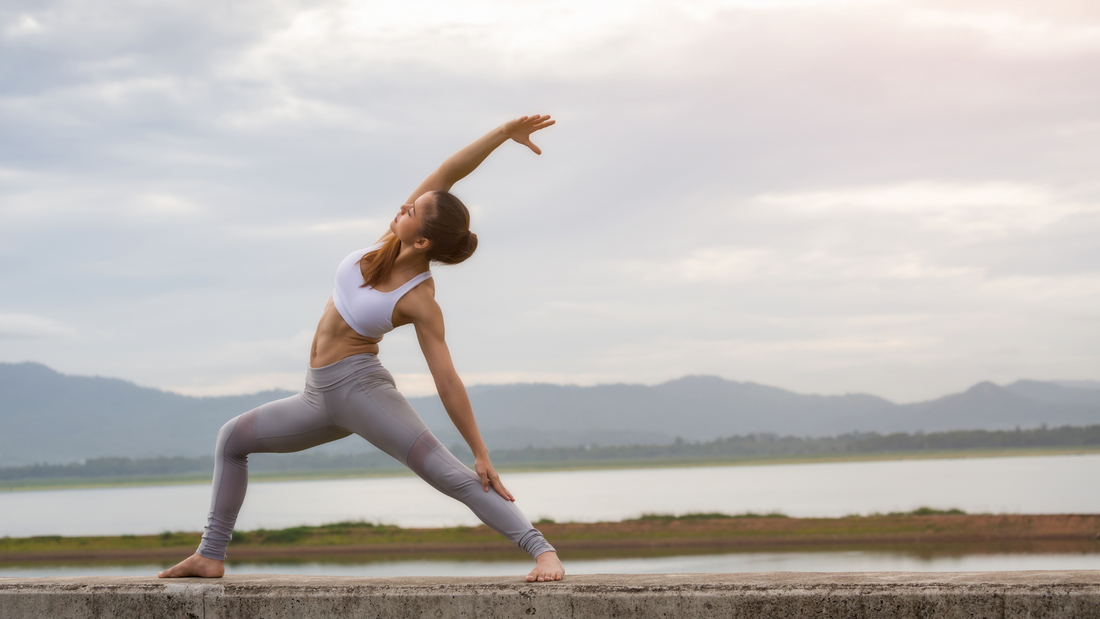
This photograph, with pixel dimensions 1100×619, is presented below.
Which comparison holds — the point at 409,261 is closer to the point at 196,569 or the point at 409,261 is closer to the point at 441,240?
the point at 441,240

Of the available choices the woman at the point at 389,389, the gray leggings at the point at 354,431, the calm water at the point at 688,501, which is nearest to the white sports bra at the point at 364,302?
the woman at the point at 389,389

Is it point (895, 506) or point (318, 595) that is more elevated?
point (318, 595)

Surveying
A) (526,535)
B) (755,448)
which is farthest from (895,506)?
(755,448)

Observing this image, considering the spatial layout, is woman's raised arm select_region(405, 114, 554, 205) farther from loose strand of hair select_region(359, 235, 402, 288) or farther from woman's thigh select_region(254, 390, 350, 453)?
woman's thigh select_region(254, 390, 350, 453)

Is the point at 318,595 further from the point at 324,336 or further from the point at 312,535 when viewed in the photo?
the point at 312,535

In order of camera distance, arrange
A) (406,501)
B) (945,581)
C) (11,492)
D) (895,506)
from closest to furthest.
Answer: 1. (945,581)
2. (895,506)
3. (406,501)
4. (11,492)

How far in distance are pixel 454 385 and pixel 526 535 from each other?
2.14 feet

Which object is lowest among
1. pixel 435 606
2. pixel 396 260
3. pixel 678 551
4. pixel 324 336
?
pixel 678 551

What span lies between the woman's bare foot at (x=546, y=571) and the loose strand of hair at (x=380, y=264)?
1261mm

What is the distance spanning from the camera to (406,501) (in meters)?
107

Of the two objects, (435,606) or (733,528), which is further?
(733,528)

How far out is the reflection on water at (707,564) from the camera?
41.0 metres

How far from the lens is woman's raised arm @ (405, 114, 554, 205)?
12.2 ft

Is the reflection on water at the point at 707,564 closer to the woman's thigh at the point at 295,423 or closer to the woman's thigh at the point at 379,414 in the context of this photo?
the woman's thigh at the point at 295,423
